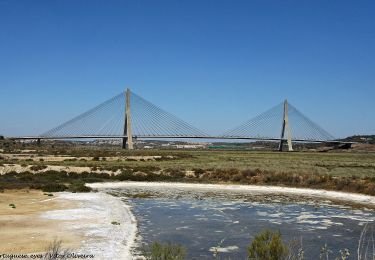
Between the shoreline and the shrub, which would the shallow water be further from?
the shrub

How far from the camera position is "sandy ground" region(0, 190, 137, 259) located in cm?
1251

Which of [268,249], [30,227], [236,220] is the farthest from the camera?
[236,220]

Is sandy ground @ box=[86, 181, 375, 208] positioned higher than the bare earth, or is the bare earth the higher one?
the bare earth

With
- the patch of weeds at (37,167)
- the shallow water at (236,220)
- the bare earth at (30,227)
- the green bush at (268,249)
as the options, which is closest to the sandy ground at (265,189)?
the shallow water at (236,220)

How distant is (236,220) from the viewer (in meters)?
18.3

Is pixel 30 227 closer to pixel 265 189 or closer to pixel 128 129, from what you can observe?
pixel 265 189

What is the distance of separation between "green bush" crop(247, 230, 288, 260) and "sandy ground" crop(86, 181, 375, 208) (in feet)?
54.2

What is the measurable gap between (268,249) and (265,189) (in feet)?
75.3

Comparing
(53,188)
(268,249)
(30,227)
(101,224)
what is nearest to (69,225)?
(101,224)

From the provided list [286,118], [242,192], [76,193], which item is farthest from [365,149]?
[76,193]

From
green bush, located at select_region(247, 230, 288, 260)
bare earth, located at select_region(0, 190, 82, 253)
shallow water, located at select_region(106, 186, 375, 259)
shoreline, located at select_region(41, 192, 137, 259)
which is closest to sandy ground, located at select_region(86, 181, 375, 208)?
shallow water, located at select_region(106, 186, 375, 259)

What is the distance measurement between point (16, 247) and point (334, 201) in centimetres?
1873

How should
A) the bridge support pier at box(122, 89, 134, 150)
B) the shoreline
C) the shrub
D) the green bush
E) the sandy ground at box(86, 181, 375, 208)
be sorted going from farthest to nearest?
the bridge support pier at box(122, 89, 134, 150) < the shrub < the sandy ground at box(86, 181, 375, 208) < the shoreline < the green bush

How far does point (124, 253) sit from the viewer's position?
12305 mm
